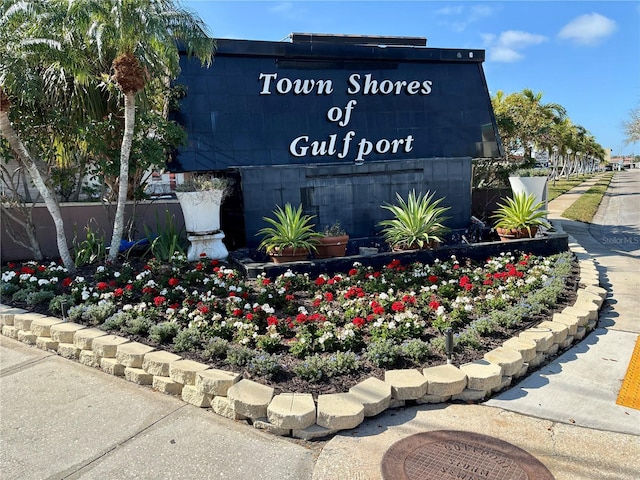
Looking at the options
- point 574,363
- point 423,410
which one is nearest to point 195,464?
point 423,410

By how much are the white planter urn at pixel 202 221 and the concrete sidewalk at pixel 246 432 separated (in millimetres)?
3529

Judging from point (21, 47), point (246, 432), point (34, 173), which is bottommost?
point (246, 432)

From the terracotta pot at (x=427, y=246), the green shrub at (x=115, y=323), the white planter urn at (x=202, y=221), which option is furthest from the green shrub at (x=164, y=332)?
the terracotta pot at (x=427, y=246)

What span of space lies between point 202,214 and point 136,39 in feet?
9.14

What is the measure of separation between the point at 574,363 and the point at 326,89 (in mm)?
6917

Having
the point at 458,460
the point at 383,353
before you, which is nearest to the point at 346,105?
the point at 383,353

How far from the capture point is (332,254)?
794 centimetres

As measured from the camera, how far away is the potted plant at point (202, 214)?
25.9 ft

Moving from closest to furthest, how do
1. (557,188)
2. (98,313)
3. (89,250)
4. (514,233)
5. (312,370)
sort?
1. (312,370)
2. (98,313)
3. (89,250)
4. (514,233)
5. (557,188)

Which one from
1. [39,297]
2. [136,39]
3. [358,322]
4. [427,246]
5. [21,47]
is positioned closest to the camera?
[358,322]

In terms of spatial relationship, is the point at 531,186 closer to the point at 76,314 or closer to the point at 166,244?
the point at 166,244

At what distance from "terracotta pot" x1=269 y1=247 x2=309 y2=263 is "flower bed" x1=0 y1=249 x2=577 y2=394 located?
17.5 inches

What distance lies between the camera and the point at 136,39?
6586mm

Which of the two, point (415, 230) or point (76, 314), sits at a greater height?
point (415, 230)
